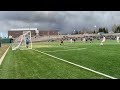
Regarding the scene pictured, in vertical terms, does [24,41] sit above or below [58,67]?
above

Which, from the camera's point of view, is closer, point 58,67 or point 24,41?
point 58,67

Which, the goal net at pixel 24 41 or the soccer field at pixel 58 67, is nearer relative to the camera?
the soccer field at pixel 58 67

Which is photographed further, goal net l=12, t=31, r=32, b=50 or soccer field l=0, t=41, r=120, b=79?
goal net l=12, t=31, r=32, b=50
